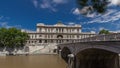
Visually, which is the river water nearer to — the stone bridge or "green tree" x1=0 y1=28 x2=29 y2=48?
the stone bridge

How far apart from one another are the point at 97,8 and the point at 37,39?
92461mm

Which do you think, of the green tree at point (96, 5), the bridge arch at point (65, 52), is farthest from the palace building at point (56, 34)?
the green tree at point (96, 5)

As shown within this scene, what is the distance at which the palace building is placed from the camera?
98.4 meters

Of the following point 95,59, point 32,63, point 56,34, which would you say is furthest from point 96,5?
point 56,34

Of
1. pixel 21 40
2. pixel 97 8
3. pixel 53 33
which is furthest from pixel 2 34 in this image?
pixel 97 8

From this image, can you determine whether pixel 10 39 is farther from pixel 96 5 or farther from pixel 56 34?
pixel 96 5

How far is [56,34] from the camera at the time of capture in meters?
100

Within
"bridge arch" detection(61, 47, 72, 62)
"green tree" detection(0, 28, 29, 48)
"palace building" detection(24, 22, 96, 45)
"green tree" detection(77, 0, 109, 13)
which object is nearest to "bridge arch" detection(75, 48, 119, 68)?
"green tree" detection(77, 0, 109, 13)

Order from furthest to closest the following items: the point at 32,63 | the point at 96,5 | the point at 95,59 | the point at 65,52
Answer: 1. the point at 65,52
2. the point at 32,63
3. the point at 95,59
4. the point at 96,5

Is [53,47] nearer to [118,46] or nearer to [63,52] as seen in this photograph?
[63,52]

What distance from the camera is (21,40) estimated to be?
240ft

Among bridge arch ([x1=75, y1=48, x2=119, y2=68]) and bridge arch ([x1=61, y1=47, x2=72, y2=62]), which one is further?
bridge arch ([x1=61, y1=47, x2=72, y2=62])

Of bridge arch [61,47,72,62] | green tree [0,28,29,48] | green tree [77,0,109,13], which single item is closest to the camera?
green tree [77,0,109,13]

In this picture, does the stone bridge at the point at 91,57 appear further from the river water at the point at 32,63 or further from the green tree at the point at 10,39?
the green tree at the point at 10,39
